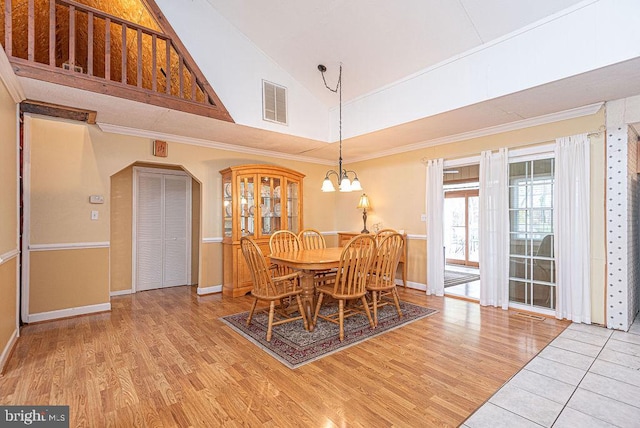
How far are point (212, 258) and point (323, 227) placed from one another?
2.28m

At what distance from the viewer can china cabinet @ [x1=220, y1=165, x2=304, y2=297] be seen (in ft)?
15.4

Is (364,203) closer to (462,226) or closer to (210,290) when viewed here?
(210,290)

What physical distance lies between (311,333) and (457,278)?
400cm

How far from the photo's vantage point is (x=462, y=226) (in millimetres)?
8266

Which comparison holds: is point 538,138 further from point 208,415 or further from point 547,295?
point 208,415

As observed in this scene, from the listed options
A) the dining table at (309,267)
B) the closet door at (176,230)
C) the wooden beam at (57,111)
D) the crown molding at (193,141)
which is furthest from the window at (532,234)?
the wooden beam at (57,111)

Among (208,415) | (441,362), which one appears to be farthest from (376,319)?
(208,415)

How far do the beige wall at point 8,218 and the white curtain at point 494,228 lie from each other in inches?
197

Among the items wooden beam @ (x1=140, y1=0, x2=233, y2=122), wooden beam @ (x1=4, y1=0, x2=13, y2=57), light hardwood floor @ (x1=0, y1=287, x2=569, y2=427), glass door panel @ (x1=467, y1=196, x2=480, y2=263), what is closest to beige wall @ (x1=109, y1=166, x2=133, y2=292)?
light hardwood floor @ (x1=0, y1=287, x2=569, y2=427)

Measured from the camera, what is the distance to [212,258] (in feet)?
16.2

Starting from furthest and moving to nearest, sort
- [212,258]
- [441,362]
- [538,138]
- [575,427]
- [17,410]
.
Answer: [212,258] < [538,138] < [441,362] < [17,410] < [575,427]

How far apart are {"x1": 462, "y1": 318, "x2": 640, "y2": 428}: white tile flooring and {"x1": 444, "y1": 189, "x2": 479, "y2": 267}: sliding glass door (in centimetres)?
510

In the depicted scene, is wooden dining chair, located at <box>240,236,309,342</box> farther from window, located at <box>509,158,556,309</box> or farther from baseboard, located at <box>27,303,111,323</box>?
window, located at <box>509,158,556,309</box>

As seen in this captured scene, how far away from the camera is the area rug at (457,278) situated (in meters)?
5.61
